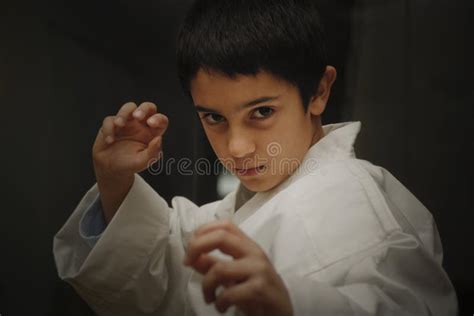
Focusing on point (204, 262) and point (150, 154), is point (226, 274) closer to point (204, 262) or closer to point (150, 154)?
point (204, 262)

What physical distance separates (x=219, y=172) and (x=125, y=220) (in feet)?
0.50

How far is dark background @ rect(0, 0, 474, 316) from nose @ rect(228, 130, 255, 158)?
16 centimetres

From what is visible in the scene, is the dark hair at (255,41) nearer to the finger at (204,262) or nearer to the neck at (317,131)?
the neck at (317,131)

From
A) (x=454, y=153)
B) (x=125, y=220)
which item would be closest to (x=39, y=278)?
(x=125, y=220)

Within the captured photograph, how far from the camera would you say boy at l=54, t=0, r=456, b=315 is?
17.7 inches

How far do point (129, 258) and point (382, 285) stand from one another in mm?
383

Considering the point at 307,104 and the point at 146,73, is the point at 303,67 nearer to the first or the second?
the point at 307,104

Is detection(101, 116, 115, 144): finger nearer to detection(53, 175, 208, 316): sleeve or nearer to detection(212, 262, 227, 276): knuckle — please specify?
detection(53, 175, 208, 316): sleeve

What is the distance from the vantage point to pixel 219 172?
30.2 inches

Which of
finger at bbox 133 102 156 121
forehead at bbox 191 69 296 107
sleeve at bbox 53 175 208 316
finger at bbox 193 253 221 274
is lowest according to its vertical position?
sleeve at bbox 53 175 208 316

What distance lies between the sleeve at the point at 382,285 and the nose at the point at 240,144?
168 millimetres

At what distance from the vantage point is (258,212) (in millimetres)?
615

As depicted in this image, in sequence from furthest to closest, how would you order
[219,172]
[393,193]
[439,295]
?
[219,172], [393,193], [439,295]

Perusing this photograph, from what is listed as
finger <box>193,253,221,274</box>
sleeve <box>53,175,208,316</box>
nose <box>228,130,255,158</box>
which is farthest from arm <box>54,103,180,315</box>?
finger <box>193,253,221,274</box>
